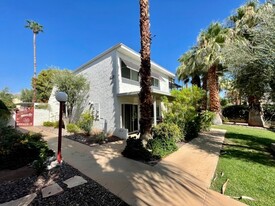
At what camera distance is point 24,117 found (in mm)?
20656

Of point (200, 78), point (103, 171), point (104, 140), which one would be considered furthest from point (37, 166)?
point (200, 78)

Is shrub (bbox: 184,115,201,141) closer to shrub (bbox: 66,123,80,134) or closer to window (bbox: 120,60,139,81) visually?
window (bbox: 120,60,139,81)

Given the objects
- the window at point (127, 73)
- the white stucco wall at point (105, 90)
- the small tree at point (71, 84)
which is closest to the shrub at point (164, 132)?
the white stucco wall at point (105, 90)

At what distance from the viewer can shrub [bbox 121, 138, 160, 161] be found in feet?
26.5

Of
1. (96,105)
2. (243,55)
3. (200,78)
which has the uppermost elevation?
(200,78)

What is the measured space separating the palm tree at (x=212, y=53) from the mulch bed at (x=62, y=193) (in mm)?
17596

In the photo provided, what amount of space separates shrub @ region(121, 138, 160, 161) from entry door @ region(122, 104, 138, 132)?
601 cm

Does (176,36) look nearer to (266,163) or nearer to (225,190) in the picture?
(266,163)

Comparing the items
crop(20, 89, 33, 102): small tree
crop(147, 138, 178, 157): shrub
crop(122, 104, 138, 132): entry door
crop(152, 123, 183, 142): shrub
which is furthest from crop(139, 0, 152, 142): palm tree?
crop(20, 89, 33, 102): small tree

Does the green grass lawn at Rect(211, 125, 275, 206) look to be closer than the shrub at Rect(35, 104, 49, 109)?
Yes

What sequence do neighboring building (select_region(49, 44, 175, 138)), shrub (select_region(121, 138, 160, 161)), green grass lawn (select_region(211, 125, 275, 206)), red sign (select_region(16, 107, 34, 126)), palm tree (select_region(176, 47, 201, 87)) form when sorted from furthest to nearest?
palm tree (select_region(176, 47, 201, 87)) → red sign (select_region(16, 107, 34, 126)) → neighboring building (select_region(49, 44, 175, 138)) → shrub (select_region(121, 138, 160, 161)) → green grass lawn (select_region(211, 125, 275, 206))

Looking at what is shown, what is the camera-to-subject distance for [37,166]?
20.3ft

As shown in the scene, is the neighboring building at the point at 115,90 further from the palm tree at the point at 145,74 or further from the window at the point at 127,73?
the palm tree at the point at 145,74

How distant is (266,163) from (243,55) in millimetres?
5246
